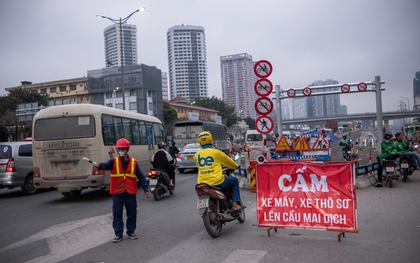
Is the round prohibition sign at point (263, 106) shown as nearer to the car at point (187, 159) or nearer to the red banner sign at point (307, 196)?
the red banner sign at point (307, 196)

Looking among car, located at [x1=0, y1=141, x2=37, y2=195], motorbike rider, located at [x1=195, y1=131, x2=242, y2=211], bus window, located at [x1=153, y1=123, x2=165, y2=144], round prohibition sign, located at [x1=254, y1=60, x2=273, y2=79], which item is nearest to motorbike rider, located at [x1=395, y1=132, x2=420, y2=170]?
round prohibition sign, located at [x1=254, y1=60, x2=273, y2=79]

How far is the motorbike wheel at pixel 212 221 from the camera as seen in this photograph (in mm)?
6523

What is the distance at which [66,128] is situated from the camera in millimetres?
11719

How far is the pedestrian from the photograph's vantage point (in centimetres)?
679

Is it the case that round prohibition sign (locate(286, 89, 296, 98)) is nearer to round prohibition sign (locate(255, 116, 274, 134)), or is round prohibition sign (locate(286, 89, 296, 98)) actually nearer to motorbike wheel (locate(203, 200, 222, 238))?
round prohibition sign (locate(255, 116, 274, 134))

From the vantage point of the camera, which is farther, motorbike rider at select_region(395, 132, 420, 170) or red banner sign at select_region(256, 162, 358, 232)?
motorbike rider at select_region(395, 132, 420, 170)

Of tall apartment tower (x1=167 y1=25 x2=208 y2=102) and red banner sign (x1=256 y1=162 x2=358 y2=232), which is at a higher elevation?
Result: tall apartment tower (x1=167 y1=25 x2=208 y2=102)

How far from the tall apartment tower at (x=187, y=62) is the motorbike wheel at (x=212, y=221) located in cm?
14925

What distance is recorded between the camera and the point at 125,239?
273 inches

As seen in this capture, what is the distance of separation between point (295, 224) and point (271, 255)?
108 centimetres

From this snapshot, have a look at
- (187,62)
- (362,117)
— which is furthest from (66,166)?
(187,62)

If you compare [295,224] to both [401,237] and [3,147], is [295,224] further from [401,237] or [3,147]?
[3,147]

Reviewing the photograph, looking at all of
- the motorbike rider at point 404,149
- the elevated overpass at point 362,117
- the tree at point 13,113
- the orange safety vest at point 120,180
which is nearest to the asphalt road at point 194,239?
the orange safety vest at point 120,180

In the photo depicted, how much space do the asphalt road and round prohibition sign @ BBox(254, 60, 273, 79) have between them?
3655 millimetres
